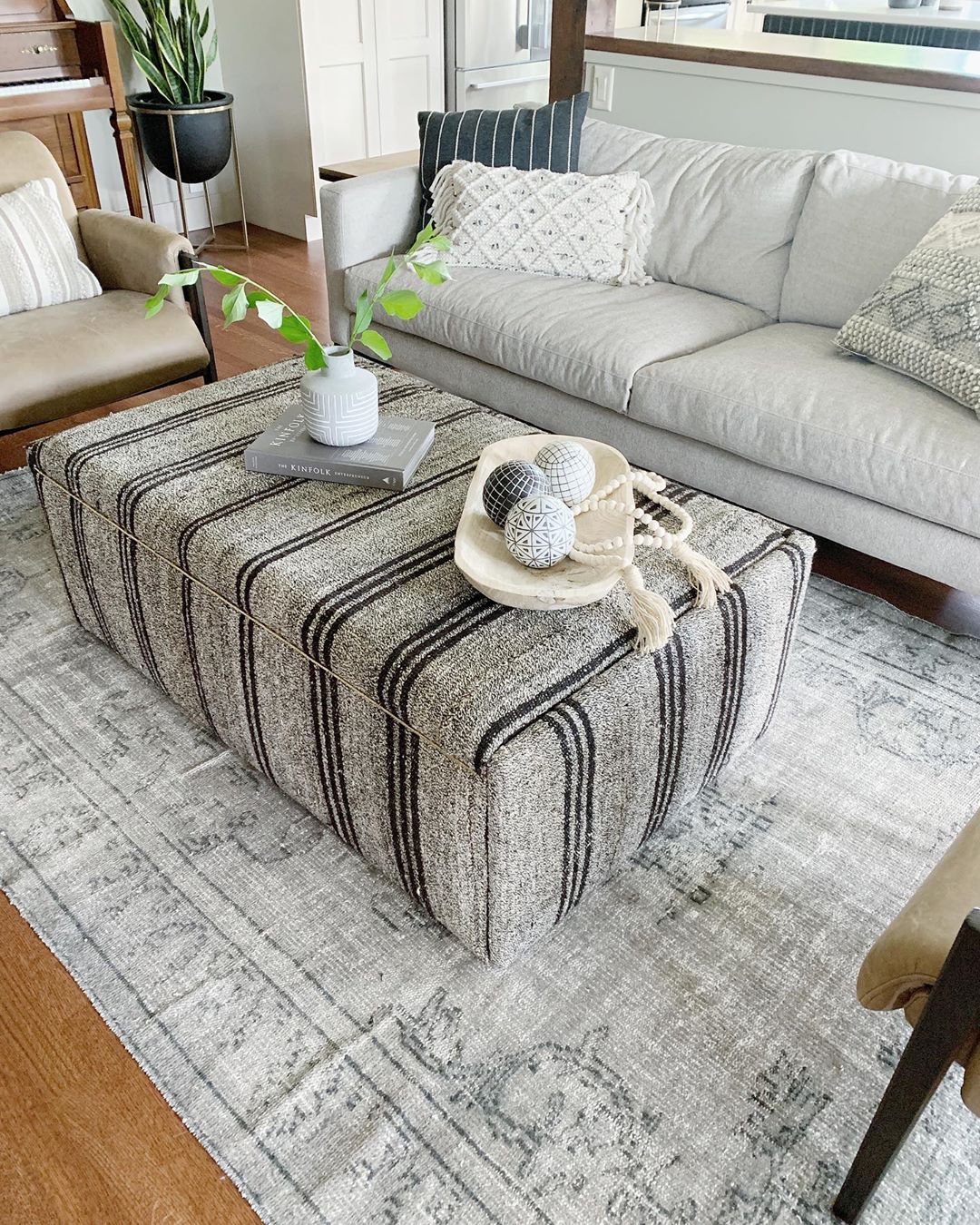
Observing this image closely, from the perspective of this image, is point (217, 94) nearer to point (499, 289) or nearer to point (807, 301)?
point (499, 289)

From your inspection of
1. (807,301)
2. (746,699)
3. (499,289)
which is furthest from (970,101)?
(746,699)

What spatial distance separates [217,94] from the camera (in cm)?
407

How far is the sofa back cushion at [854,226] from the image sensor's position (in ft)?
7.50

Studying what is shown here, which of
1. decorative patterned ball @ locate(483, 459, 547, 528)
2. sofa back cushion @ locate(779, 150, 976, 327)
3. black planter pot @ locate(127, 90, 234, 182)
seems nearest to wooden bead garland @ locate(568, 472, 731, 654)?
decorative patterned ball @ locate(483, 459, 547, 528)

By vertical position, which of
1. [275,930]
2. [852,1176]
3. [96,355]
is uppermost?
[96,355]

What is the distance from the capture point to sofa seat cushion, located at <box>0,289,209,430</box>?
7.56ft

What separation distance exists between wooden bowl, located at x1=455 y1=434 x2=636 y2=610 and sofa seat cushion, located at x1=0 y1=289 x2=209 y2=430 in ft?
4.18

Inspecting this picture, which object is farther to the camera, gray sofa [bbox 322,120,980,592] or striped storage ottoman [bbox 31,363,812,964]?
gray sofa [bbox 322,120,980,592]

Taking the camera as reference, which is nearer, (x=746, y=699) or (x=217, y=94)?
(x=746, y=699)

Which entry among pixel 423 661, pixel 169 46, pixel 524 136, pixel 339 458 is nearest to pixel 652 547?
pixel 423 661

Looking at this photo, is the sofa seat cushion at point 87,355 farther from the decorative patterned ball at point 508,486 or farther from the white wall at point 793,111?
the white wall at point 793,111

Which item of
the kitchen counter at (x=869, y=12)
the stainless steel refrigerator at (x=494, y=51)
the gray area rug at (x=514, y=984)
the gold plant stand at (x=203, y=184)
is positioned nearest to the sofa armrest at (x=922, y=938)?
the gray area rug at (x=514, y=984)

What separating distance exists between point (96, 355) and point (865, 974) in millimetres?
2175

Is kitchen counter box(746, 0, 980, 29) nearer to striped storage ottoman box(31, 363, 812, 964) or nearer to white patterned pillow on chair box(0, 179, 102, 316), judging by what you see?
white patterned pillow on chair box(0, 179, 102, 316)
